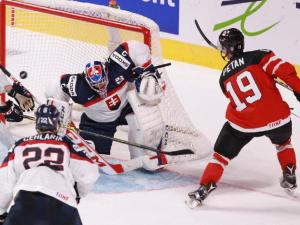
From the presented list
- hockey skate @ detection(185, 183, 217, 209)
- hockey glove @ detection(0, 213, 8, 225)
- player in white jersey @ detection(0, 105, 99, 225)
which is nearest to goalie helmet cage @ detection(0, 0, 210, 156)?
hockey skate @ detection(185, 183, 217, 209)

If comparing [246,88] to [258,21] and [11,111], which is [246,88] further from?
[258,21]

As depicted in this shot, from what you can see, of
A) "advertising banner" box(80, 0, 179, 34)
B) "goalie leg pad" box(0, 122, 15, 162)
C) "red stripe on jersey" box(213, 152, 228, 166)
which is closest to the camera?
"red stripe on jersey" box(213, 152, 228, 166)

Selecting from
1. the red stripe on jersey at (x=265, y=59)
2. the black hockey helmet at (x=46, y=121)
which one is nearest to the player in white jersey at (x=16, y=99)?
the red stripe on jersey at (x=265, y=59)

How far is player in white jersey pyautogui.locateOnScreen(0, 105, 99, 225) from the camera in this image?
310cm

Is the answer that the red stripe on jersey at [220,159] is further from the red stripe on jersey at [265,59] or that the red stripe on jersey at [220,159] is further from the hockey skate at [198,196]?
the red stripe on jersey at [265,59]

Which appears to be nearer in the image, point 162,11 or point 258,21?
point 258,21

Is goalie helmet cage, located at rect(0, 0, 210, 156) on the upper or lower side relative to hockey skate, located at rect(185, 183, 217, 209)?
upper

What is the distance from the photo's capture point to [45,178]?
10.3ft

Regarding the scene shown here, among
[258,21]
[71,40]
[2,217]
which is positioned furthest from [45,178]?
[258,21]

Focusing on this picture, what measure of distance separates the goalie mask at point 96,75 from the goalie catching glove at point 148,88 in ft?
0.67

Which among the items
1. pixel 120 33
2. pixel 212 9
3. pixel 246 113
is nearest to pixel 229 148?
pixel 246 113

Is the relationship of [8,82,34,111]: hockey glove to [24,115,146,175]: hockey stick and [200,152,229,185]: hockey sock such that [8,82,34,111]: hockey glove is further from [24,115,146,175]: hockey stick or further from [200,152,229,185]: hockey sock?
[200,152,229,185]: hockey sock

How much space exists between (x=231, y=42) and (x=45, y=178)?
5.20 feet

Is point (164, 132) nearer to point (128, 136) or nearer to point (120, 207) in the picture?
point (128, 136)
